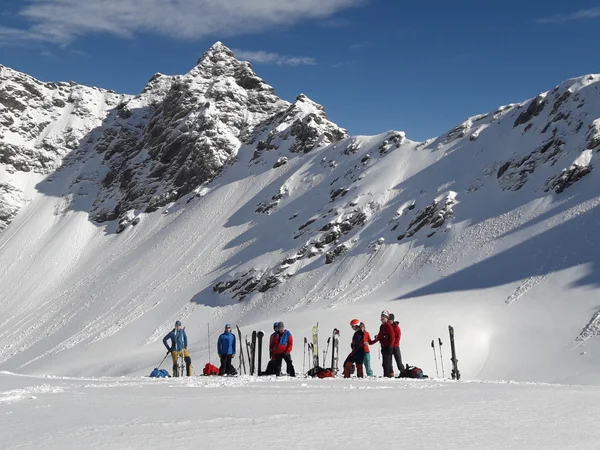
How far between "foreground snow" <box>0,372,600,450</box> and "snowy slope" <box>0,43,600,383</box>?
17.4m

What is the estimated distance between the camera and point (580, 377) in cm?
2312

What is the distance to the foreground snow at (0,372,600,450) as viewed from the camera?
17.8ft

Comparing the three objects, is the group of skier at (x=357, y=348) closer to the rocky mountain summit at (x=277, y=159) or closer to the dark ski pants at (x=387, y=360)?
the dark ski pants at (x=387, y=360)

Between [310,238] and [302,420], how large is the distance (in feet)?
182

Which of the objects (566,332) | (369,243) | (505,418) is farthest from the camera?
(369,243)

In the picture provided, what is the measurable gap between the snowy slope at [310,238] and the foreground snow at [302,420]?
17429mm

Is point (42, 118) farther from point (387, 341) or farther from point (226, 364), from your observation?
point (387, 341)

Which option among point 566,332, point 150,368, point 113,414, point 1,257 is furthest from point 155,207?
point 113,414

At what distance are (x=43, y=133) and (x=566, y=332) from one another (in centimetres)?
11995

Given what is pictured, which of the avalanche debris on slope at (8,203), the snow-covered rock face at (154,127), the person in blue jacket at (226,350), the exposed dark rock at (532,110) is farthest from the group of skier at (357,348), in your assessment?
the avalanche debris on slope at (8,203)

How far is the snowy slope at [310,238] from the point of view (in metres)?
34.3

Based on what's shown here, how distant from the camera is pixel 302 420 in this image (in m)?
6.59

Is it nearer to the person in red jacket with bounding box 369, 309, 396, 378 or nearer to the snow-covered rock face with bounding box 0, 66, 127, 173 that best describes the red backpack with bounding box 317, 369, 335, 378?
the person in red jacket with bounding box 369, 309, 396, 378

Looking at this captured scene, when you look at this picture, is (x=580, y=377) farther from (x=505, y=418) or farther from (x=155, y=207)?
(x=155, y=207)
